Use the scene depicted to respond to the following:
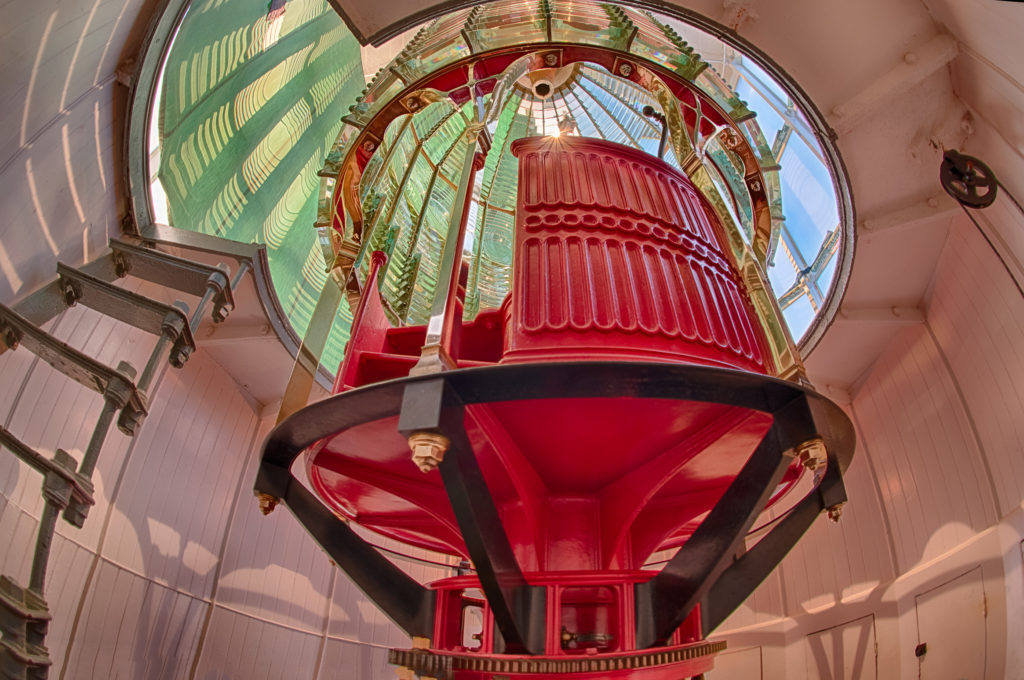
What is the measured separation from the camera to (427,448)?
224cm

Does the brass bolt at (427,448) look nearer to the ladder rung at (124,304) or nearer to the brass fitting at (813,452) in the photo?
the brass fitting at (813,452)

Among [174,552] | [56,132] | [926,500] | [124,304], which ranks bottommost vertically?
[174,552]

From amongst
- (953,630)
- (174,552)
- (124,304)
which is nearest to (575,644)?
(124,304)

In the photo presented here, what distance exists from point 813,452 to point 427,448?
149 centimetres

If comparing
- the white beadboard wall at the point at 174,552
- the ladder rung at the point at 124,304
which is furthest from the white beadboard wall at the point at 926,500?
the ladder rung at the point at 124,304

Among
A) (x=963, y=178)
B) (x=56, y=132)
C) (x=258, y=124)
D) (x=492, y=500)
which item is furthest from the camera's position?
(x=258, y=124)

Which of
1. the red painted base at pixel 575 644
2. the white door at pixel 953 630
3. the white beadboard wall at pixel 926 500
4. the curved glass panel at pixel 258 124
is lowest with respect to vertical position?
the red painted base at pixel 575 644

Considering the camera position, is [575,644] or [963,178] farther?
[963,178]

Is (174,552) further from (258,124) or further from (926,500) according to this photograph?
(926,500)

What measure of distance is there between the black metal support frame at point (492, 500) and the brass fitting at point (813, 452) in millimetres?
24

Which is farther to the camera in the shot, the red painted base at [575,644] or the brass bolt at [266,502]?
the brass bolt at [266,502]

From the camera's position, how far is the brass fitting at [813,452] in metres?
2.40

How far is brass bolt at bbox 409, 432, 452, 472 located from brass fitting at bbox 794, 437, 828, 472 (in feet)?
4.58

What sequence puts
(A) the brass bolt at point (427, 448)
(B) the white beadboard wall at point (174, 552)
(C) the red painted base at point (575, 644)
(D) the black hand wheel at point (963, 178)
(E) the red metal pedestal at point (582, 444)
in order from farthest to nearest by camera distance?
1. (B) the white beadboard wall at point (174, 552)
2. (D) the black hand wheel at point (963, 178)
3. (C) the red painted base at point (575, 644)
4. (E) the red metal pedestal at point (582, 444)
5. (A) the brass bolt at point (427, 448)
